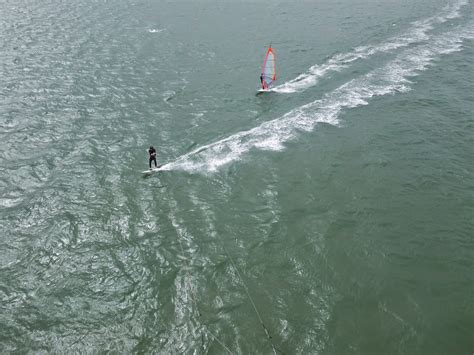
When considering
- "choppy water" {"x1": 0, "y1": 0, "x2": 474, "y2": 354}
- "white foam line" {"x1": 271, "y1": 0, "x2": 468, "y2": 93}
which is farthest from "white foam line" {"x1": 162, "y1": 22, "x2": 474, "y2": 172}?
"white foam line" {"x1": 271, "y1": 0, "x2": 468, "y2": 93}

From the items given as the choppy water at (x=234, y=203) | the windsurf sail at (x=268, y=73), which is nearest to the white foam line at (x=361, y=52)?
the choppy water at (x=234, y=203)

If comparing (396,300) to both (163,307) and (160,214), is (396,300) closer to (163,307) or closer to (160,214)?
(163,307)

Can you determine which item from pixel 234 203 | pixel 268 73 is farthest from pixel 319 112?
pixel 234 203

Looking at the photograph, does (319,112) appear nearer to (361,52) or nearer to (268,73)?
(268,73)

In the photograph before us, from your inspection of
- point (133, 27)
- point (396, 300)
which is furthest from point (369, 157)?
point (133, 27)

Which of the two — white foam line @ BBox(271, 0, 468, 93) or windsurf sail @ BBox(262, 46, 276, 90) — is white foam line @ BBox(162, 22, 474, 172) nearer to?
white foam line @ BBox(271, 0, 468, 93)
